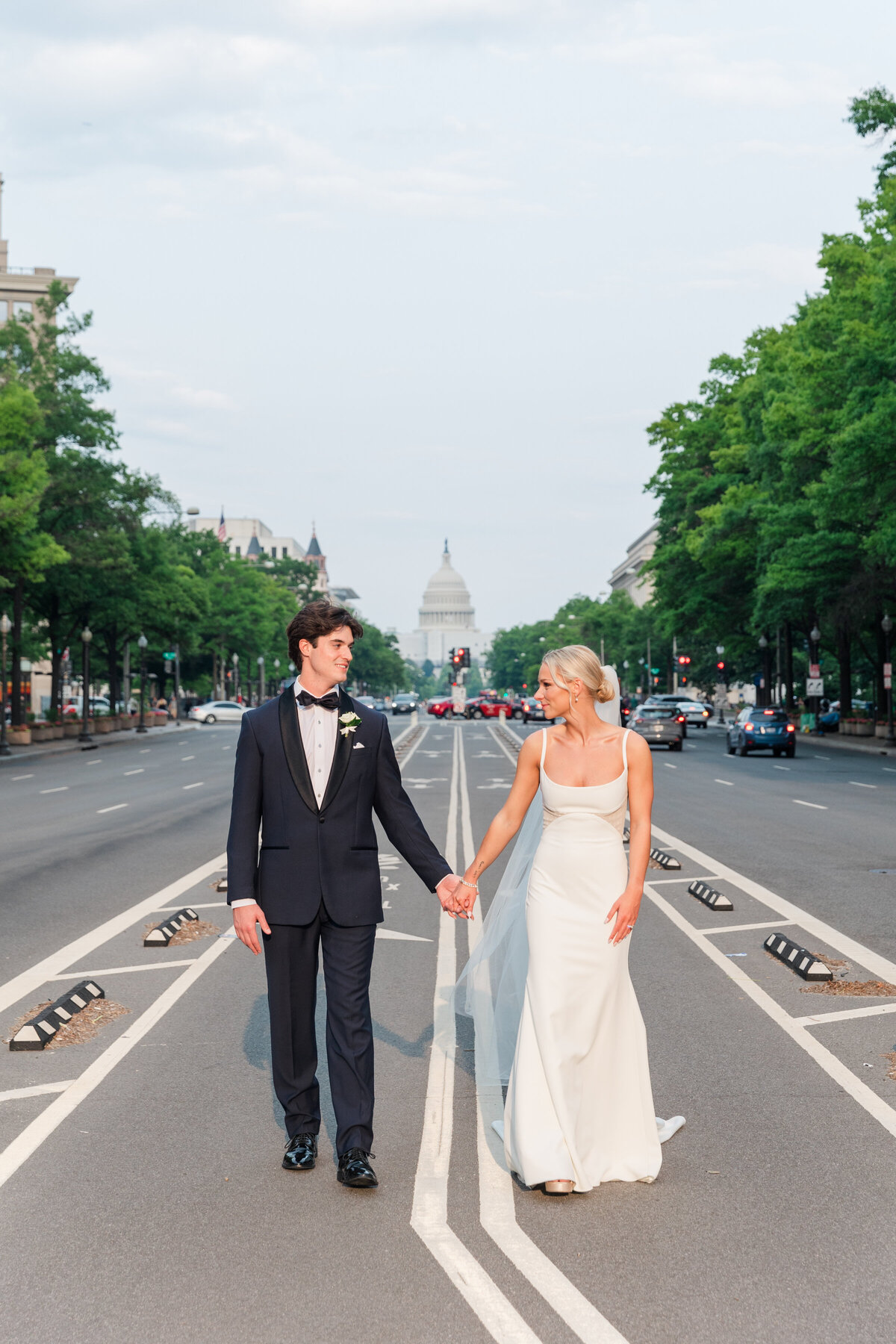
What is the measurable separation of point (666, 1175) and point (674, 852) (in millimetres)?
11129

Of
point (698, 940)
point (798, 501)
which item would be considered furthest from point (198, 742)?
point (698, 940)

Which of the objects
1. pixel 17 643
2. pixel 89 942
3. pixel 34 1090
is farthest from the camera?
pixel 17 643

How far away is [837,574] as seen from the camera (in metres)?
47.5

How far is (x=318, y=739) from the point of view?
5305 millimetres

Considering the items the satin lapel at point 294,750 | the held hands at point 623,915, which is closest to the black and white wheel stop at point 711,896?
the held hands at point 623,915

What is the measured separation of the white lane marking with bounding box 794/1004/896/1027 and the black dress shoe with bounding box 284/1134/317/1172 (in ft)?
11.1

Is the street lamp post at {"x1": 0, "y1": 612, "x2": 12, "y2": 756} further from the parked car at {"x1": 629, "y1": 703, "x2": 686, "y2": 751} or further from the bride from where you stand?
the bride

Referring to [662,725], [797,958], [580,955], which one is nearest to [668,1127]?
[580,955]

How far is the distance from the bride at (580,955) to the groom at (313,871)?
0.53m

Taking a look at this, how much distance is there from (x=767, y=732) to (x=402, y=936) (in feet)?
108

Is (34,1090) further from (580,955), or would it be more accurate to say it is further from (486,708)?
(486,708)

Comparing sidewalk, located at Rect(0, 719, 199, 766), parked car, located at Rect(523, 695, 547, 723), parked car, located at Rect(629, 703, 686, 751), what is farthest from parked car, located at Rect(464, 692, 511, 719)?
parked car, located at Rect(629, 703, 686, 751)

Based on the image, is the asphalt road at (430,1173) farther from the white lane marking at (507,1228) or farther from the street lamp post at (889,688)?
the street lamp post at (889,688)

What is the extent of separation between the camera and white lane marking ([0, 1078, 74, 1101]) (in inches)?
255
